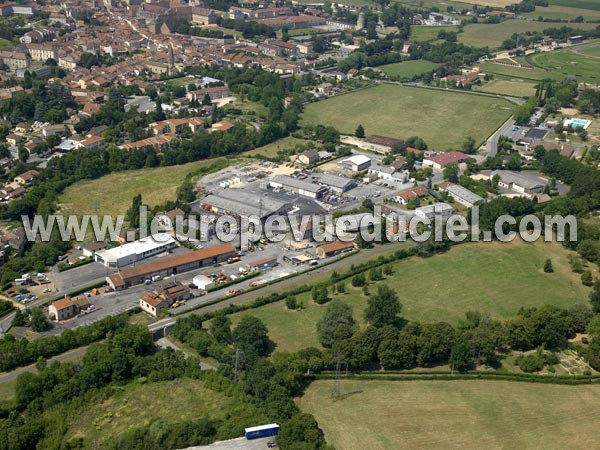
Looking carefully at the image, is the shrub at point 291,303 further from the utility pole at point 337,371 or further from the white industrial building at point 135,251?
the white industrial building at point 135,251

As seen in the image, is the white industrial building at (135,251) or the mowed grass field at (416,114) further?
the mowed grass field at (416,114)

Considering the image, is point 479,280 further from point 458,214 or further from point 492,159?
point 492,159

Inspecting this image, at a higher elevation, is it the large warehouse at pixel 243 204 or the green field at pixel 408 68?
the green field at pixel 408 68

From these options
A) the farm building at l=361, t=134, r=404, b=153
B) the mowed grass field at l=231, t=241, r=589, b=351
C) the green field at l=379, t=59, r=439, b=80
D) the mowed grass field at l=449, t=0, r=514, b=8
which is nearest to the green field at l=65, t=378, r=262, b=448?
the mowed grass field at l=231, t=241, r=589, b=351

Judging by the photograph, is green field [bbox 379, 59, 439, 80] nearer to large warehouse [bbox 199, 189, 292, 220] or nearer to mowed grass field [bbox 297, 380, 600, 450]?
large warehouse [bbox 199, 189, 292, 220]

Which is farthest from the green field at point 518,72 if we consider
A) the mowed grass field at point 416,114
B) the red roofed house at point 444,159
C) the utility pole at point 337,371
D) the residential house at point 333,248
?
the utility pole at point 337,371

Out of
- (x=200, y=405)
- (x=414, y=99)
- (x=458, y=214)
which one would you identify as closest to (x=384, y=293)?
(x=200, y=405)
